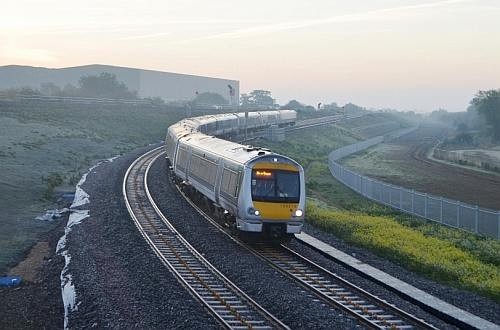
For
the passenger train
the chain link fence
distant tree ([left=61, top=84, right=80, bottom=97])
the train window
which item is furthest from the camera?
distant tree ([left=61, top=84, right=80, bottom=97])

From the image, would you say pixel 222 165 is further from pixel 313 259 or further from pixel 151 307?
pixel 151 307

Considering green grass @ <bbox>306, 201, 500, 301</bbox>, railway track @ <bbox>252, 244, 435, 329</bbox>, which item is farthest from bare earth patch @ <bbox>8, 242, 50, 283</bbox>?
green grass @ <bbox>306, 201, 500, 301</bbox>

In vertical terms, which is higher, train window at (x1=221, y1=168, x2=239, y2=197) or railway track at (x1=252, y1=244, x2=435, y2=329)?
train window at (x1=221, y1=168, x2=239, y2=197)

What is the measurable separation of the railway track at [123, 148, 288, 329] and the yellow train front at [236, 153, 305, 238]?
2.07m

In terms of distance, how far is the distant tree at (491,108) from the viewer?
11575cm

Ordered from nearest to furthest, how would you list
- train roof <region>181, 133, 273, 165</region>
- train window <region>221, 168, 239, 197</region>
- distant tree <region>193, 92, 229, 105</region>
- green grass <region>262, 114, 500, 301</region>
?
green grass <region>262, 114, 500, 301</region>
train window <region>221, 168, 239, 197</region>
train roof <region>181, 133, 273, 165</region>
distant tree <region>193, 92, 229, 105</region>

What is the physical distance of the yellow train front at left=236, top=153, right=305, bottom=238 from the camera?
2092cm

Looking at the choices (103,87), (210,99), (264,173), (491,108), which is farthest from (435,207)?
(210,99)

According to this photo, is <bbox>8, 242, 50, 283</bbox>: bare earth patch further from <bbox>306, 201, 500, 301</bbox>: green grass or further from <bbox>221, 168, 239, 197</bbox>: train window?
<bbox>306, 201, 500, 301</bbox>: green grass

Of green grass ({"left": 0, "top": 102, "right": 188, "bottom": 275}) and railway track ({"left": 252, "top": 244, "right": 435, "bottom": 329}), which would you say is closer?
railway track ({"left": 252, "top": 244, "right": 435, "bottom": 329})

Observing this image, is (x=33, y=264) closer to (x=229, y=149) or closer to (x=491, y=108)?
(x=229, y=149)

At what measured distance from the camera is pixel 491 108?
116875mm

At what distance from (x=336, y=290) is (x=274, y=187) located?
211 inches

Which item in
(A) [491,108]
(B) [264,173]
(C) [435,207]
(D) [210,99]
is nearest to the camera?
(B) [264,173]
